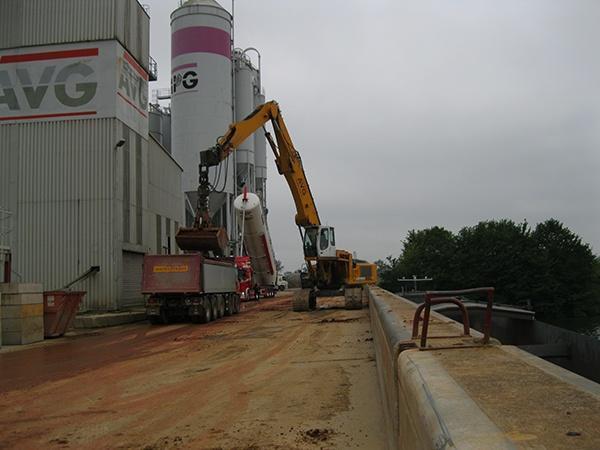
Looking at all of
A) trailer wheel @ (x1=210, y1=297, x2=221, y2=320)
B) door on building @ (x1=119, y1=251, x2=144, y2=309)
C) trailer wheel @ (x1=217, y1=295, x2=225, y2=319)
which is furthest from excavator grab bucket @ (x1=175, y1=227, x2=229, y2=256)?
door on building @ (x1=119, y1=251, x2=144, y2=309)

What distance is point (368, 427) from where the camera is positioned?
7055 millimetres

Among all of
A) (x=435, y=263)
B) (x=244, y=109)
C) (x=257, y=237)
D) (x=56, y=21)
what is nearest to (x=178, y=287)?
(x=257, y=237)

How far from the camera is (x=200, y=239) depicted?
75.8 feet

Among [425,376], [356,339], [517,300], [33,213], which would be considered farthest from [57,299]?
[517,300]

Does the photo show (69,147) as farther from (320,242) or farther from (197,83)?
(197,83)

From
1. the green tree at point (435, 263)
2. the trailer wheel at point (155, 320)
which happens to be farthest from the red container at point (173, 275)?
the green tree at point (435, 263)

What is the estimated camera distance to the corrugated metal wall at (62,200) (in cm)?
2620

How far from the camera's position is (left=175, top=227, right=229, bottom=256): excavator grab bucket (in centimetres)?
2308

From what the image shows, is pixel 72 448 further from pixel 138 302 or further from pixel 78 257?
pixel 138 302

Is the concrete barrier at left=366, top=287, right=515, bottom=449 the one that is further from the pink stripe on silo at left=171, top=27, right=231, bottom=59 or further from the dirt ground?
the pink stripe on silo at left=171, top=27, right=231, bottom=59

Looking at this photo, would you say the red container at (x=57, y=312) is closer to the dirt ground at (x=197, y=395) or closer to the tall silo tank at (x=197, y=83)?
the dirt ground at (x=197, y=395)

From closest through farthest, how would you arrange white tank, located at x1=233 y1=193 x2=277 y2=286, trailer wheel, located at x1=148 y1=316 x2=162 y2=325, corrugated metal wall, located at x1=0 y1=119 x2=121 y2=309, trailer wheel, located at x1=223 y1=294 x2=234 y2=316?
trailer wheel, located at x1=148 y1=316 x2=162 y2=325 → corrugated metal wall, located at x1=0 y1=119 x2=121 y2=309 → trailer wheel, located at x1=223 y1=294 x2=234 y2=316 → white tank, located at x1=233 y1=193 x2=277 y2=286

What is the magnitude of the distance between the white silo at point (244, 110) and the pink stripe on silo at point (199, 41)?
26.1 ft

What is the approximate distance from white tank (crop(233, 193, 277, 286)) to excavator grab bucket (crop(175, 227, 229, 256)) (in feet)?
31.3
